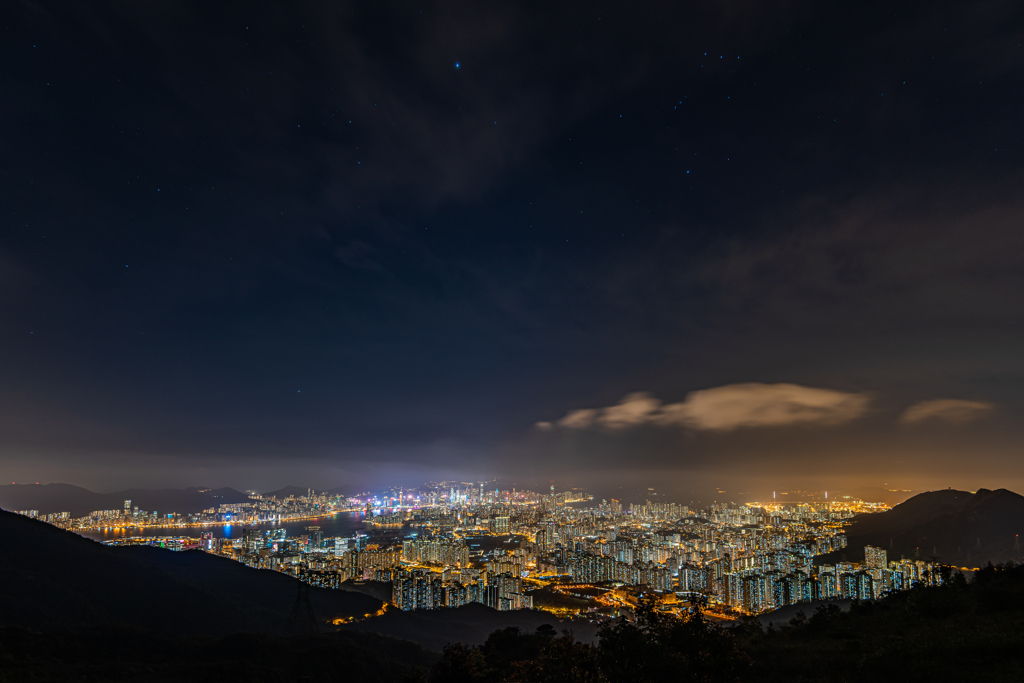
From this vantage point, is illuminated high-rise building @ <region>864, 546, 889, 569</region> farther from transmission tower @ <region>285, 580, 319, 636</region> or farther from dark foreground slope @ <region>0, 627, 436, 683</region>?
transmission tower @ <region>285, 580, 319, 636</region>

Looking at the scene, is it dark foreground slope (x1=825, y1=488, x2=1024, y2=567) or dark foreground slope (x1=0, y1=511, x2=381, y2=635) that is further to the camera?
dark foreground slope (x1=825, y1=488, x2=1024, y2=567)

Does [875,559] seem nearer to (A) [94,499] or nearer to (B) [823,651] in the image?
(B) [823,651]

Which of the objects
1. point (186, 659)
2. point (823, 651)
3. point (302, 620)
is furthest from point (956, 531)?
point (186, 659)

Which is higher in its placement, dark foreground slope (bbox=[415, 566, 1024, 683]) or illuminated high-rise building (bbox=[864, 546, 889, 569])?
dark foreground slope (bbox=[415, 566, 1024, 683])

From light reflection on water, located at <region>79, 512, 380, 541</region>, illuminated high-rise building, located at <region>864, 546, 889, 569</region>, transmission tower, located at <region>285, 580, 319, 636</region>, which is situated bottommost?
light reflection on water, located at <region>79, 512, 380, 541</region>

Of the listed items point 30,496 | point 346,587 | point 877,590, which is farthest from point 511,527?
point 30,496

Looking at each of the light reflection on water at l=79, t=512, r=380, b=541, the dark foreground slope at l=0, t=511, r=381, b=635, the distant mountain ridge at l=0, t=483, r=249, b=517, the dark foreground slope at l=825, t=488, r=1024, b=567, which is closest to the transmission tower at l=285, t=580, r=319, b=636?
the dark foreground slope at l=0, t=511, r=381, b=635
